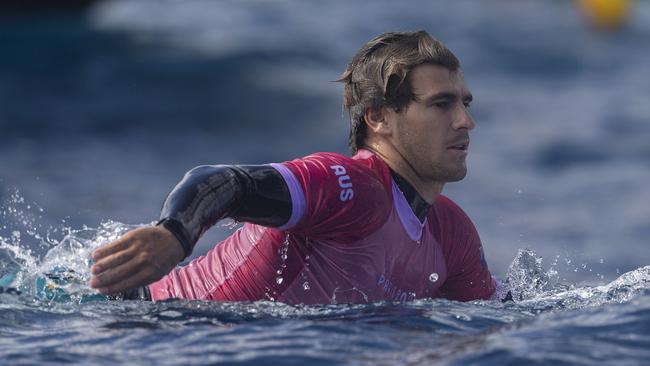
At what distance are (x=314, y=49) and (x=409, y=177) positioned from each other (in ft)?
52.0

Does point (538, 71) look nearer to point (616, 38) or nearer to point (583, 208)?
point (616, 38)

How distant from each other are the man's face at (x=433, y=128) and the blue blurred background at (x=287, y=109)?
594 centimetres

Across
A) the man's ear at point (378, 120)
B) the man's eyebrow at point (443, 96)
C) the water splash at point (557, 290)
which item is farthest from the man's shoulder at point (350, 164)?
the water splash at point (557, 290)

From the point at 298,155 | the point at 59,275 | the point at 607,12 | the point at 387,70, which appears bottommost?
the point at 59,275

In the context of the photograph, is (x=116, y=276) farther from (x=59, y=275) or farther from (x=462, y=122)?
(x=462, y=122)

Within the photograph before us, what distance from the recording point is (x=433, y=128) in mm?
5750

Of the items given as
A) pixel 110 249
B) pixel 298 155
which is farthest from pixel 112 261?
pixel 298 155

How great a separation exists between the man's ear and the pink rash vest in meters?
0.15

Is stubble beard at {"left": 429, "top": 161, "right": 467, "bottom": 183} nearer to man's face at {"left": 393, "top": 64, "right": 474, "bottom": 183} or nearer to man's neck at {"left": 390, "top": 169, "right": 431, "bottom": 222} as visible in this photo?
man's face at {"left": 393, "top": 64, "right": 474, "bottom": 183}

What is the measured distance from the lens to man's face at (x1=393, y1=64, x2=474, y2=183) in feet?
18.8

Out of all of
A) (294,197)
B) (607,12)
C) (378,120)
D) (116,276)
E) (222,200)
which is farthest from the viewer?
(607,12)

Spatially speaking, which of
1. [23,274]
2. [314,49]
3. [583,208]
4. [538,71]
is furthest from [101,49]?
[23,274]

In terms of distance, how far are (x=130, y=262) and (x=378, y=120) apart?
193cm

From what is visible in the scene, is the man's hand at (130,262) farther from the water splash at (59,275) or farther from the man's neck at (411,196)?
the man's neck at (411,196)
